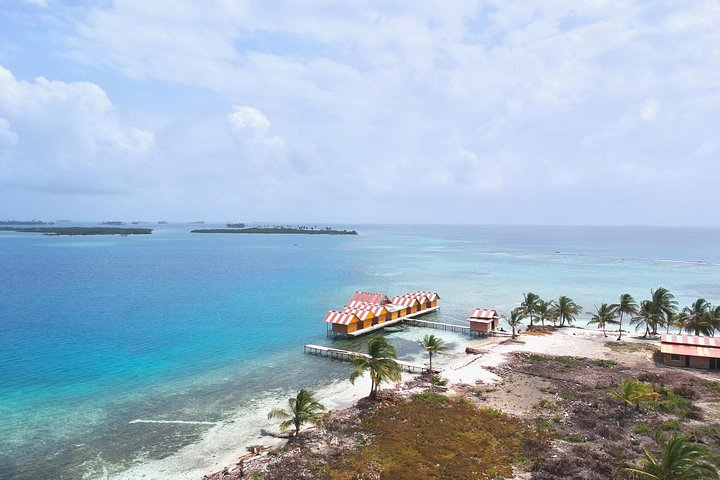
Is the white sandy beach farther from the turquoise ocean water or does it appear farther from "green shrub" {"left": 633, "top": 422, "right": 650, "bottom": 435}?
"green shrub" {"left": 633, "top": 422, "right": 650, "bottom": 435}

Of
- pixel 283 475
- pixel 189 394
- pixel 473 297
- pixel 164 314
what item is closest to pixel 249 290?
pixel 164 314

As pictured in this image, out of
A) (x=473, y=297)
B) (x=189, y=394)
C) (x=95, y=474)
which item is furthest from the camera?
(x=473, y=297)

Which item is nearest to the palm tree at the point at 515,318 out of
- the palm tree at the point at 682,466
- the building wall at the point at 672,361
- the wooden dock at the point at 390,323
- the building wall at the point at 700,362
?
the building wall at the point at 672,361

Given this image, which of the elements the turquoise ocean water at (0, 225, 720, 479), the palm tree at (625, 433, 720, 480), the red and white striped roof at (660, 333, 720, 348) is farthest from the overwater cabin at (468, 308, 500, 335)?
the palm tree at (625, 433, 720, 480)

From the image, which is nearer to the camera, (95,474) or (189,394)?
(95,474)

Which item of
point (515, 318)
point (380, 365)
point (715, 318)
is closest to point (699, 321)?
point (715, 318)

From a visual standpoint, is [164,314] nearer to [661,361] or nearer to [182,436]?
[182,436]

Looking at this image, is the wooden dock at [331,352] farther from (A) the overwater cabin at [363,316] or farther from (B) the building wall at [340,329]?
(A) the overwater cabin at [363,316]
